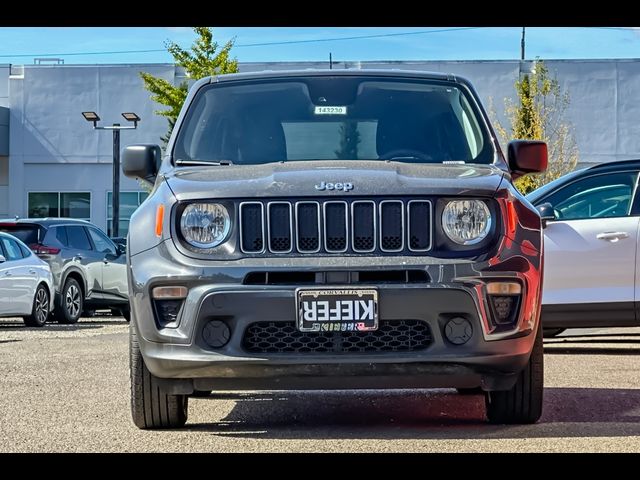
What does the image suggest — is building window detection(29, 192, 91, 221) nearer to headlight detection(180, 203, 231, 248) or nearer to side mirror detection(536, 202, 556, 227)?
side mirror detection(536, 202, 556, 227)

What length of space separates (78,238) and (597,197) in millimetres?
10776

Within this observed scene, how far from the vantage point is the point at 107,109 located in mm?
40688

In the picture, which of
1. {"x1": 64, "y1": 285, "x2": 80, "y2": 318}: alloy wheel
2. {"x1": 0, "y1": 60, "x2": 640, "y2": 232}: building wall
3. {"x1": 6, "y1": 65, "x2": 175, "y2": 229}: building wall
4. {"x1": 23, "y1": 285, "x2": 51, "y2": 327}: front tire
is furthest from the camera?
{"x1": 6, "y1": 65, "x2": 175, "y2": 229}: building wall

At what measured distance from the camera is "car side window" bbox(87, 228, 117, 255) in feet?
67.8

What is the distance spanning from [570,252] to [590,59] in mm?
28652

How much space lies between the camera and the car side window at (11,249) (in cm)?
1748

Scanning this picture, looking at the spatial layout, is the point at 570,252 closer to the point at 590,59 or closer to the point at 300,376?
the point at 300,376

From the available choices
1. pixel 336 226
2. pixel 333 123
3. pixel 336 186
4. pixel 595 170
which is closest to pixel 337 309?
pixel 336 226

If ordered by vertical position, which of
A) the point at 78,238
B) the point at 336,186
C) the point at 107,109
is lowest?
the point at 78,238

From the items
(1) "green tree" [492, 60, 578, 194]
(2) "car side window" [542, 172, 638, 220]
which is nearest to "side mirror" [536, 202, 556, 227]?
(2) "car side window" [542, 172, 638, 220]

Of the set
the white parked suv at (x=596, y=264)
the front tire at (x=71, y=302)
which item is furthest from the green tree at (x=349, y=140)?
the front tire at (x=71, y=302)

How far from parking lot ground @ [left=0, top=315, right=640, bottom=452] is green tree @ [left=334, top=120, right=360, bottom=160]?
57.2 inches

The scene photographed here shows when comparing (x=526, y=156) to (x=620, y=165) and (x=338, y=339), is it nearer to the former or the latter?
(x=338, y=339)

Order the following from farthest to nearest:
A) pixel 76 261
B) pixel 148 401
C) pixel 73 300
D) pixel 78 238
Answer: pixel 78 238 < pixel 76 261 < pixel 73 300 < pixel 148 401
